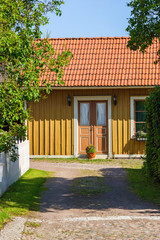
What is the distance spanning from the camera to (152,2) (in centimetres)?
825

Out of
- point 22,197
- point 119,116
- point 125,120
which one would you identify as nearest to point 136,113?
point 125,120

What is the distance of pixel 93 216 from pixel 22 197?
216 centimetres

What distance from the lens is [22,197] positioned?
862cm

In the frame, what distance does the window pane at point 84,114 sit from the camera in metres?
16.5

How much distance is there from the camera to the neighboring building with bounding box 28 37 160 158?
633 inches

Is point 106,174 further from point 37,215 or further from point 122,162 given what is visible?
point 37,215

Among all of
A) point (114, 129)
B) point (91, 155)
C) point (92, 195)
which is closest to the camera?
point (92, 195)

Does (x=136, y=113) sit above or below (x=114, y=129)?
above

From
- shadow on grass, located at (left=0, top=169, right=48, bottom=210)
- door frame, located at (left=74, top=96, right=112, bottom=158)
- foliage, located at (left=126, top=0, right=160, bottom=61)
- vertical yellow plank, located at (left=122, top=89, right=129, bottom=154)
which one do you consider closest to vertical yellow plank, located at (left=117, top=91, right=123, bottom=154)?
vertical yellow plank, located at (left=122, top=89, right=129, bottom=154)

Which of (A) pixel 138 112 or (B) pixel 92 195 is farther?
(A) pixel 138 112

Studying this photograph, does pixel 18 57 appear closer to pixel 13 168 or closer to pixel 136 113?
pixel 13 168

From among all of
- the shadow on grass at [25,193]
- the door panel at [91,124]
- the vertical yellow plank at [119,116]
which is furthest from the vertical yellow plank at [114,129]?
the shadow on grass at [25,193]

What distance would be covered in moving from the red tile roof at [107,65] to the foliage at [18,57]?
23.1 feet

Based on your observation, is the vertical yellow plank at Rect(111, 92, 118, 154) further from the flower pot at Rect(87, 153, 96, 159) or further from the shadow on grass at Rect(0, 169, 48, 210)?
the shadow on grass at Rect(0, 169, 48, 210)
